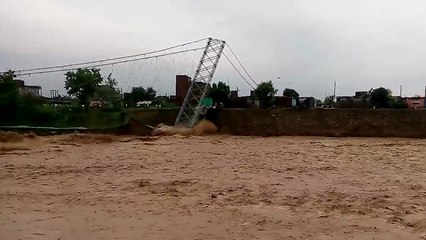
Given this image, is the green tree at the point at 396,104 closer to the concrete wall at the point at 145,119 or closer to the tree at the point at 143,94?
the concrete wall at the point at 145,119

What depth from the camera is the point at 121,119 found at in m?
28.8

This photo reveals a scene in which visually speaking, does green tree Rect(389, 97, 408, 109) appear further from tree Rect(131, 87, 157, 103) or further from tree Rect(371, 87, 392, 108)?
tree Rect(131, 87, 157, 103)

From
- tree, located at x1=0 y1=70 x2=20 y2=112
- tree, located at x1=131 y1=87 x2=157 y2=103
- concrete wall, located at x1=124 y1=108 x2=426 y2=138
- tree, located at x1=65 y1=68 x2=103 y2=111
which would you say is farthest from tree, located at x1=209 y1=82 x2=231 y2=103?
tree, located at x1=0 y1=70 x2=20 y2=112

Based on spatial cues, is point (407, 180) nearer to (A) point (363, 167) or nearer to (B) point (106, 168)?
(A) point (363, 167)

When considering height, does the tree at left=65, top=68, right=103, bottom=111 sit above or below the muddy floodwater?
above

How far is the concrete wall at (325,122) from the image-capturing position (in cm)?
2617

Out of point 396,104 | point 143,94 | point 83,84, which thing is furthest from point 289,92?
point 83,84

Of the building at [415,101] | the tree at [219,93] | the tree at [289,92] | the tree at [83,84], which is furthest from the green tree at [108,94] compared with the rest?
the building at [415,101]

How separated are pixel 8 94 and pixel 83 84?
4.27 m

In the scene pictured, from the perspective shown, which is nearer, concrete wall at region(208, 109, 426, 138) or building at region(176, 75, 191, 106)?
concrete wall at region(208, 109, 426, 138)

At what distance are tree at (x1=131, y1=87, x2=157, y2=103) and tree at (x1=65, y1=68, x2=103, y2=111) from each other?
414cm

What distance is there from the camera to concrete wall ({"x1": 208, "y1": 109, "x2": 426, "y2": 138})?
85.9 ft

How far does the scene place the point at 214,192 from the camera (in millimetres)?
11680

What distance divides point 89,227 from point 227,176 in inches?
249
